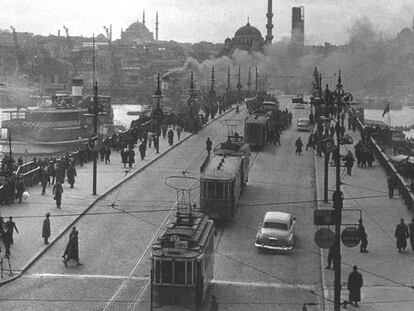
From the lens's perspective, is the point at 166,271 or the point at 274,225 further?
the point at 274,225

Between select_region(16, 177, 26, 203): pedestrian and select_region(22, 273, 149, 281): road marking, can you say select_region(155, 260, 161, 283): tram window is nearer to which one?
select_region(22, 273, 149, 281): road marking

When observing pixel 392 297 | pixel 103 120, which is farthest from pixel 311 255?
pixel 103 120

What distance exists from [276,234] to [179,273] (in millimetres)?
7431

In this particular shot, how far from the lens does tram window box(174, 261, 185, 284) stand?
16.2 meters

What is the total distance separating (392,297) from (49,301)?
8.18m

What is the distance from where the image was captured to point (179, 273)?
16.3 m

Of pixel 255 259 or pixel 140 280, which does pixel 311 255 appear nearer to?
pixel 255 259

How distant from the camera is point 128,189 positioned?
3297 centimetres

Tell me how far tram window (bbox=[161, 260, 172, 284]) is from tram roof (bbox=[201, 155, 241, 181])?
10.3m

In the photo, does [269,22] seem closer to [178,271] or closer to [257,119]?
[257,119]

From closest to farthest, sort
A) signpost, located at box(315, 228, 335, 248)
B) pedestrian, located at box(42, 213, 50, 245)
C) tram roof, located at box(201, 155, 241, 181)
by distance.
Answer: signpost, located at box(315, 228, 335, 248) < pedestrian, located at box(42, 213, 50, 245) < tram roof, located at box(201, 155, 241, 181)

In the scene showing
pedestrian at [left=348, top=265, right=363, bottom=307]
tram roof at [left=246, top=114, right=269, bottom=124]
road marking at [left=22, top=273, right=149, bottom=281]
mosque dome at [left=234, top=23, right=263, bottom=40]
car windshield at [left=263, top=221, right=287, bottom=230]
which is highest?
mosque dome at [left=234, top=23, right=263, bottom=40]

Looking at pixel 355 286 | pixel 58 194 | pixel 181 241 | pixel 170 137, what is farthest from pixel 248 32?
pixel 181 241

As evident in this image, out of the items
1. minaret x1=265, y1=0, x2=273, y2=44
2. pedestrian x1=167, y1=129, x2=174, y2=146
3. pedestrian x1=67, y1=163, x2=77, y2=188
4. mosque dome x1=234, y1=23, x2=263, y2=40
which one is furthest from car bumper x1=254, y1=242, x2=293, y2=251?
minaret x1=265, y1=0, x2=273, y2=44
